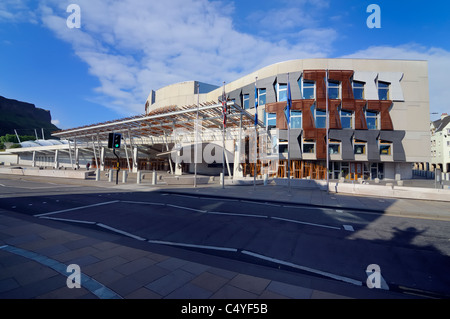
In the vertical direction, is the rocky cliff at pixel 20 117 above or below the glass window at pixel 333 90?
above

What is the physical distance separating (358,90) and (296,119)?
1148cm

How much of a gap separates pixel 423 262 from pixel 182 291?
602 centimetres

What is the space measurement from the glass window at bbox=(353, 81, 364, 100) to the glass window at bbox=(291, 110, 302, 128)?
32.4 feet

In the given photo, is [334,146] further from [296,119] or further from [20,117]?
[20,117]

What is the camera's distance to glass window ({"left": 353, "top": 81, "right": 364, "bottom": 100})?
1342 inches

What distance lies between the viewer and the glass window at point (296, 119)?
34.1 m

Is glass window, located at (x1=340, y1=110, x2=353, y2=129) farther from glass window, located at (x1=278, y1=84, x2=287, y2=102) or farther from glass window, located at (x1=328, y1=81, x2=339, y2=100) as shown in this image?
glass window, located at (x1=278, y1=84, x2=287, y2=102)

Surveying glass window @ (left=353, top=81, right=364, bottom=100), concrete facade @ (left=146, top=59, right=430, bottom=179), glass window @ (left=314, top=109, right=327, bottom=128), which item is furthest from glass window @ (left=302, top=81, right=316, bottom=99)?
glass window @ (left=353, top=81, right=364, bottom=100)

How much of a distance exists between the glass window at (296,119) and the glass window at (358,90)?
32.4ft

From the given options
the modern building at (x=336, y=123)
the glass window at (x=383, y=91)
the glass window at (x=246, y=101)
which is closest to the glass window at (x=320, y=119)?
the modern building at (x=336, y=123)

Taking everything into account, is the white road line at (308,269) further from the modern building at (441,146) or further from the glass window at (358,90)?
the modern building at (441,146)

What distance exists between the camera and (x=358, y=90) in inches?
1344
